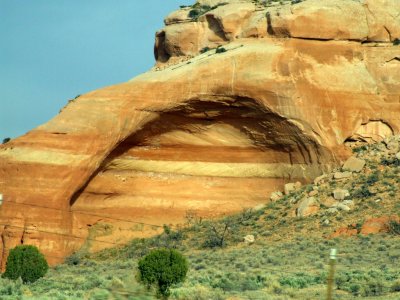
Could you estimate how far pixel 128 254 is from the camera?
45.9 meters

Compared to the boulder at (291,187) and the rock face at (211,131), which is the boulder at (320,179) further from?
the boulder at (291,187)

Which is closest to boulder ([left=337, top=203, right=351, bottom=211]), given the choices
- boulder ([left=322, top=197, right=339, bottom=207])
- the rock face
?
boulder ([left=322, top=197, right=339, bottom=207])

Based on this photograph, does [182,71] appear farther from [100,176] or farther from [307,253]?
[307,253]

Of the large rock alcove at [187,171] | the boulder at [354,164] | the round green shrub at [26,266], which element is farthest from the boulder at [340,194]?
the round green shrub at [26,266]

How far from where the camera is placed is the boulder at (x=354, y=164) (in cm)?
4612

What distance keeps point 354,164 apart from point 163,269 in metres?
18.5

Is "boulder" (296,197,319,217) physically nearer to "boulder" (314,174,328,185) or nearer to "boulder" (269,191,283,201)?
"boulder" (314,174,328,185)

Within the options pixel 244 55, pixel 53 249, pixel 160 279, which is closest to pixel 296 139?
pixel 244 55

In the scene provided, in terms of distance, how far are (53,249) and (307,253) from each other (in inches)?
508

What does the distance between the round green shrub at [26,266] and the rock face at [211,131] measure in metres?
8.57

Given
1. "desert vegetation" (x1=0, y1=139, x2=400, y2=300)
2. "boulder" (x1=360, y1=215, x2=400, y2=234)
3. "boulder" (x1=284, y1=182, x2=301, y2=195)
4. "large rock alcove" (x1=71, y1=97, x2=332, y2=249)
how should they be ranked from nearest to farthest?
"desert vegetation" (x1=0, y1=139, x2=400, y2=300)
"boulder" (x1=360, y1=215, x2=400, y2=234)
"boulder" (x1=284, y1=182, x2=301, y2=195)
"large rock alcove" (x1=71, y1=97, x2=332, y2=249)

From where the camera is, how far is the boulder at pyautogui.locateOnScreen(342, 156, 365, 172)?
46.1 meters

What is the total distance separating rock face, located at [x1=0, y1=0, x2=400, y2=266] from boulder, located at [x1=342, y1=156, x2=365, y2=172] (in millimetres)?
496

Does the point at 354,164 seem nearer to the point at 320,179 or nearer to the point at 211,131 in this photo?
the point at 320,179
